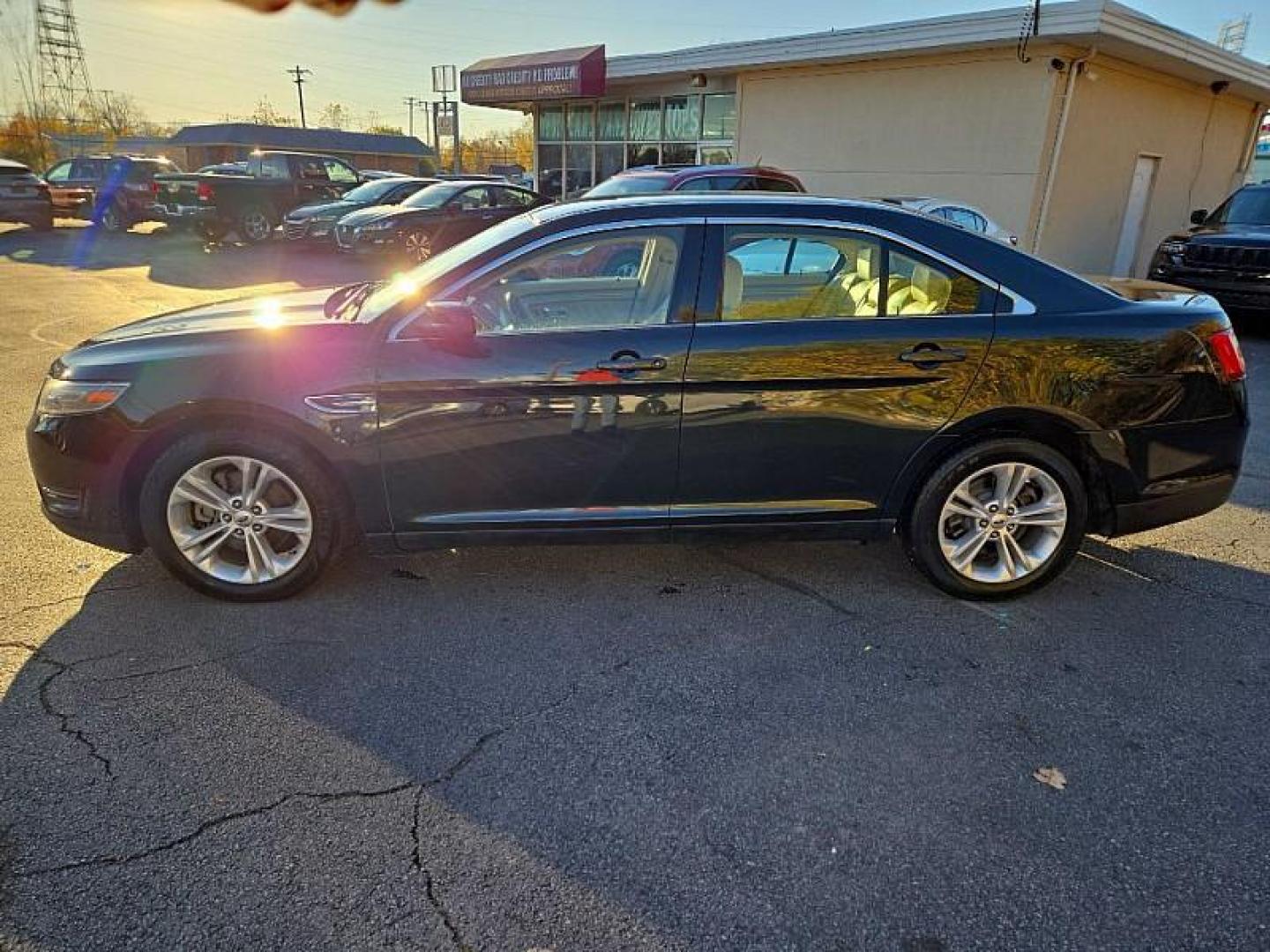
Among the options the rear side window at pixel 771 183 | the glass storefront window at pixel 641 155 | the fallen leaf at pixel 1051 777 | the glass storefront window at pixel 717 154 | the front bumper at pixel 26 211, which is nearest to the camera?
the fallen leaf at pixel 1051 777

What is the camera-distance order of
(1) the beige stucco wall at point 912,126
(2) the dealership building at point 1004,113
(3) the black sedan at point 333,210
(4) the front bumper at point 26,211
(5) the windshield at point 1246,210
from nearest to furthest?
(5) the windshield at point 1246,210, (2) the dealership building at point 1004,113, (1) the beige stucco wall at point 912,126, (3) the black sedan at point 333,210, (4) the front bumper at point 26,211

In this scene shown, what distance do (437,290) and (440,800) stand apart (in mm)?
1903

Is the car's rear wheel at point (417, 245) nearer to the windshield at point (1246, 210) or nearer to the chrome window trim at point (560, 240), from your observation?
the chrome window trim at point (560, 240)

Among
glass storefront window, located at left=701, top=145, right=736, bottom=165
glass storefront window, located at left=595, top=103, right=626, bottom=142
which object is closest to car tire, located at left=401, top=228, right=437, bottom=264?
glass storefront window, located at left=701, top=145, right=736, bottom=165

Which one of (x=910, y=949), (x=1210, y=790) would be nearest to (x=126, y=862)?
(x=910, y=949)

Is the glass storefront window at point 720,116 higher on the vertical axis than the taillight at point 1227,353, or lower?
higher

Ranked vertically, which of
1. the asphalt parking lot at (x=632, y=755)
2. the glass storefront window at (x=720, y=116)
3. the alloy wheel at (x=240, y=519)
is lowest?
the asphalt parking lot at (x=632, y=755)

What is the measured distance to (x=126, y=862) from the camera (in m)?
2.07

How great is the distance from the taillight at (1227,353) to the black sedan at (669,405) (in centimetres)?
1

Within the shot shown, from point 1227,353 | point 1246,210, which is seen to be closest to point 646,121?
point 1246,210

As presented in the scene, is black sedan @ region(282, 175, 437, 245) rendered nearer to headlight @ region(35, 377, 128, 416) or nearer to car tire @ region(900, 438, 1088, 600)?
headlight @ region(35, 377, 128, 416)

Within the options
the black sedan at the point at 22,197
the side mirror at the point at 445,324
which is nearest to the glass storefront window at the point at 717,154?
the black sedan at the point at 22,197

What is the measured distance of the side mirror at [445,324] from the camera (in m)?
3.07

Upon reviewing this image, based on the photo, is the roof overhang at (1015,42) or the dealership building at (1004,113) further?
the dealership building at (1004,113)
